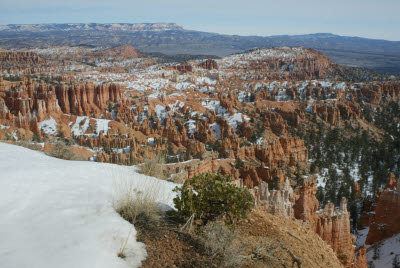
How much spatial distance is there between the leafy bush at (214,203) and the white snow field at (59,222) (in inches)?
33.4

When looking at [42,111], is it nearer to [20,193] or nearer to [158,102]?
[158,102]

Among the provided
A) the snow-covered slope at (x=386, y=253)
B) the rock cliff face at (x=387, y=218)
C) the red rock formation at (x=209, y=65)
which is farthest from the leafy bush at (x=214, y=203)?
the red rock formation at (x=209, y=65)

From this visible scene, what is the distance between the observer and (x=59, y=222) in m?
3.95

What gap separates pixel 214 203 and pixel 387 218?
22.5 meters

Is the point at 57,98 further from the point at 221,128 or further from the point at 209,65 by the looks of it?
the point at 209,65

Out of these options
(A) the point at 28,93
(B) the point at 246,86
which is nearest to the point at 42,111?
(A) the point at 28,93

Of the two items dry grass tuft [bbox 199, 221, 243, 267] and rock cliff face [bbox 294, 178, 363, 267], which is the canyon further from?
dry grass tuft [bbox 199, 221, 243, 267]

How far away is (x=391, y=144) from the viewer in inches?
2052

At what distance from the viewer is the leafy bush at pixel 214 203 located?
4477 millimetres

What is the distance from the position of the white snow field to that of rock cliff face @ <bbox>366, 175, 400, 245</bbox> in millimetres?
21992

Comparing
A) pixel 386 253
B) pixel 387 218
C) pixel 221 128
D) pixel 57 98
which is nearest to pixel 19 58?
pixel 57 98

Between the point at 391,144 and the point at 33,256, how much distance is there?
2379 inches

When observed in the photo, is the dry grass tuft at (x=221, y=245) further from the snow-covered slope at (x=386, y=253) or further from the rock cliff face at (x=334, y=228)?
the snow-covered slope at (x=386, y=253)

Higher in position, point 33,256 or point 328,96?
point 33,256
